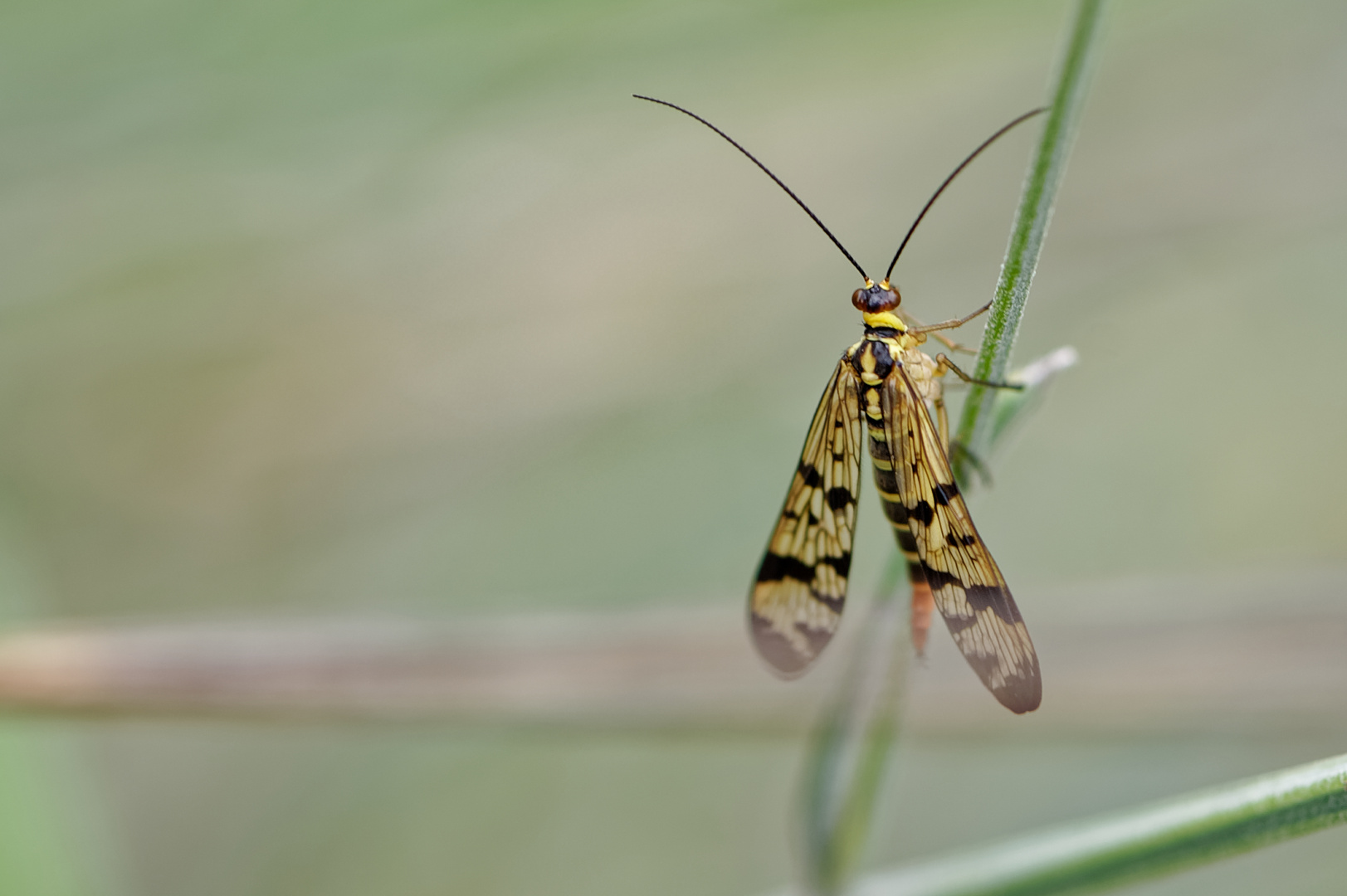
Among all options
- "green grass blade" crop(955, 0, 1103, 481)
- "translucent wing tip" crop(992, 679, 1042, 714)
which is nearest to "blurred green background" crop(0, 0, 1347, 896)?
"translucent wing tip" crop(992, 679, 1042, 714)

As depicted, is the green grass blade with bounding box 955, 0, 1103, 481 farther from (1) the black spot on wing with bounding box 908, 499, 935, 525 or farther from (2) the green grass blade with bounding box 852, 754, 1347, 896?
(1) the black spot on wing with bounding box 908, 499, 935, 525

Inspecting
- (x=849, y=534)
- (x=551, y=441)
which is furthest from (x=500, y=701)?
(x=551, y=441)

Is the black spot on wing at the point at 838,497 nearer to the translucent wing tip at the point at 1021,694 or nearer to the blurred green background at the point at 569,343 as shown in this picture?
the translucent wing tip at the point at 1021,694

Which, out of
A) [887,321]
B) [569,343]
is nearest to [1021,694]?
[887,321]

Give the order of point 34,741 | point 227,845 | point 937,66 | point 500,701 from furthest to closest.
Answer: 1. point 227,845
2. point 937,66
3. point 34,741
4. point 500,701

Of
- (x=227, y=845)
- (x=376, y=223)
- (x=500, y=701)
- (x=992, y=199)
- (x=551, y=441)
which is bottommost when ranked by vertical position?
(x=227, y=845)

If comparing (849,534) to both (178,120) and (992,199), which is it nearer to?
(992,199)

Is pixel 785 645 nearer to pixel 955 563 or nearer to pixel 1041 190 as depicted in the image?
pixel 955 563

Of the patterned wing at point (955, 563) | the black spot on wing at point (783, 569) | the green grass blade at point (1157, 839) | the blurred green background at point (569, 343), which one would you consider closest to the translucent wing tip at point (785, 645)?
the black spot on wing at point (783, 569)

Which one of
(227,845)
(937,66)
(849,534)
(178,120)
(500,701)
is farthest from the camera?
(227,845)
